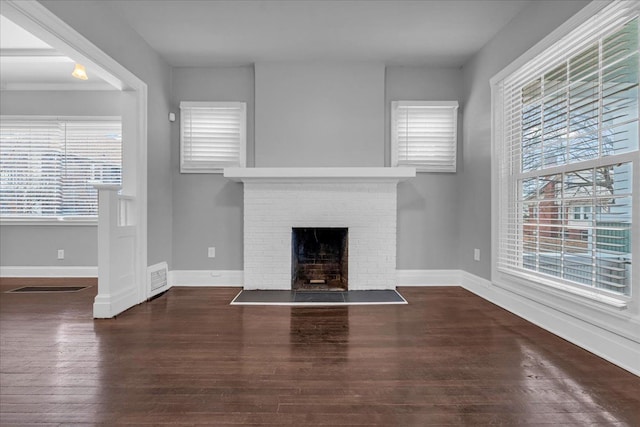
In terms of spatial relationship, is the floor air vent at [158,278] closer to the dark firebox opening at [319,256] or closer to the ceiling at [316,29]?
the dark firebox opening at [319,256]

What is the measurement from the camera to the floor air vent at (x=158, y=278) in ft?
11.6

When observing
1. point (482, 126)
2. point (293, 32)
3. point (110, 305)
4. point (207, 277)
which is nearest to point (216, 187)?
point (207, 277)

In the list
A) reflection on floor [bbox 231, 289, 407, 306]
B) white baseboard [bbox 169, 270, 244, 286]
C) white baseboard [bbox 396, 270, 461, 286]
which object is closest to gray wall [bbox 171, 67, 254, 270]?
white baseboard [bbox 169, 270, 244, 286]

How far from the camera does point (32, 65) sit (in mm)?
3990

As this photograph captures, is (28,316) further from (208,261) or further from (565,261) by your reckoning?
(565,261)

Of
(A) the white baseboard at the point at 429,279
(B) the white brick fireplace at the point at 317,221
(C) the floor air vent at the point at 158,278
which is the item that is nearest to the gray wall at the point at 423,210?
(A) the white baseboard at the point at 429,279

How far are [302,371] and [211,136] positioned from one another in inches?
124

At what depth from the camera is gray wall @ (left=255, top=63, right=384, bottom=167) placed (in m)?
4.01

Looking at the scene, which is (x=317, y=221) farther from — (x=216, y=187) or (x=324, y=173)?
(x=216, y=187)

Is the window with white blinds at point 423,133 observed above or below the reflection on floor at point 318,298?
above

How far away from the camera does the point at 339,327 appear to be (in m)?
2.66

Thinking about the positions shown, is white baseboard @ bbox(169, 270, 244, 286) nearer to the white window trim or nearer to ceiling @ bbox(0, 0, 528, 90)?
the white window trim

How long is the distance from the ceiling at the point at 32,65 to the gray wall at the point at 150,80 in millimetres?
767

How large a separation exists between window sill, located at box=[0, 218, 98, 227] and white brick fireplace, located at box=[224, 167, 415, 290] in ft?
7.91
